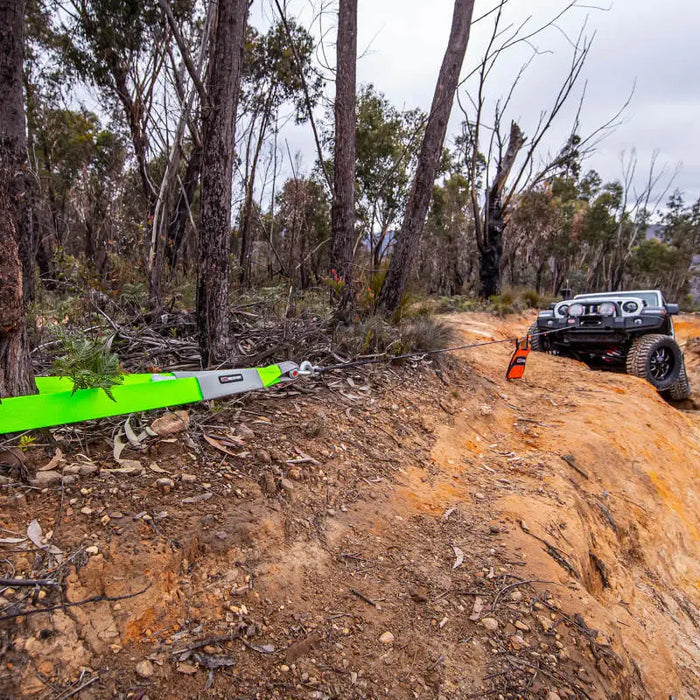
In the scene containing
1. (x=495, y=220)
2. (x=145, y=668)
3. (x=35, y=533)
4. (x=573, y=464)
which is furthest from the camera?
(x=495, y=220)

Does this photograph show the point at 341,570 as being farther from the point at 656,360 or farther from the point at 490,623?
the point at 656,360

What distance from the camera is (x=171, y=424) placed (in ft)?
8.31

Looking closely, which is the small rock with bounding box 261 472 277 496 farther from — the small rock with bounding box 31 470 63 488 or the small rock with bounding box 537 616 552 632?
the small rock with bounding box 537 616 552 632

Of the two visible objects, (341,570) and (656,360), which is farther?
(656,360)

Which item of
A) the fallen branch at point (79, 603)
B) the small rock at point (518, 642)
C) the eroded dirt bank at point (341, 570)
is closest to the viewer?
the fallen branch at point (79, 603)

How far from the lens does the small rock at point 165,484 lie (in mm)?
2111

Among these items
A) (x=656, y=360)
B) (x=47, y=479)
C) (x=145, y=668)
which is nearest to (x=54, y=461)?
(x=47, y=479)

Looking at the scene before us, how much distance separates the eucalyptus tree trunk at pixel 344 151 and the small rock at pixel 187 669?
4046 mm

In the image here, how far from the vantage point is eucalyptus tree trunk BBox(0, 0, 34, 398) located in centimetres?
209

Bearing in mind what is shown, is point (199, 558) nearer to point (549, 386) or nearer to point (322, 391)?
point (322, 391)

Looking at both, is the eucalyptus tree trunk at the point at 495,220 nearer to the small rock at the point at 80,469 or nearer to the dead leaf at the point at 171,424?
the dead leaf at the point at 171,424

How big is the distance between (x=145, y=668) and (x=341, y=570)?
2.94ft

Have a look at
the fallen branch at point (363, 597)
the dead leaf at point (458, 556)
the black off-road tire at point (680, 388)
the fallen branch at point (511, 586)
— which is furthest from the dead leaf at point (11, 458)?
the black off-road tire at point (680, 388)

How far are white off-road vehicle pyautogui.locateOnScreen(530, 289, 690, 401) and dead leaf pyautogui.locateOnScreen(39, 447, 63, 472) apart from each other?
671 centimetres
